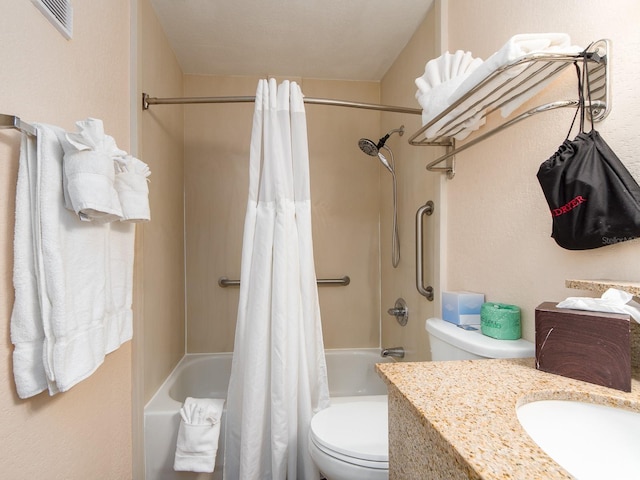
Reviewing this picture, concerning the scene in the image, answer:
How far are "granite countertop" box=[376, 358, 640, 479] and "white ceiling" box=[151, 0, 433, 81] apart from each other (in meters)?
1.63

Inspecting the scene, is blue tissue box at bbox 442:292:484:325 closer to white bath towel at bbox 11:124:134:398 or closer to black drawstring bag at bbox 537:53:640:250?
black drawstring bag at bbox 537:53:640:250

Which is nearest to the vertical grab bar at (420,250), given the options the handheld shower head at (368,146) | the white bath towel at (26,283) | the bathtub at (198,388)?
the handheld shower head at (368,146)

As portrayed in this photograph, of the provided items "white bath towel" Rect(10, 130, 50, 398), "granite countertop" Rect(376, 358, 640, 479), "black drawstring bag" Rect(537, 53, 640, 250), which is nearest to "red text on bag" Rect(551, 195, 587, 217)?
"black drawstring bag" Rect(537, 53, 640, 250)

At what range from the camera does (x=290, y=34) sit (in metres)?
1.90

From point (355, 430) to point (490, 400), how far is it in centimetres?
75

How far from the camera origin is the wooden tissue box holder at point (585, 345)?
645 millimetres

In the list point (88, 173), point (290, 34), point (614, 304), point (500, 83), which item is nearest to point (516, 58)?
point (500, 83)

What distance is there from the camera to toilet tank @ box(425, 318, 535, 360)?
3.27ft

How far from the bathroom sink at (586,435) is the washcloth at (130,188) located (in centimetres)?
109

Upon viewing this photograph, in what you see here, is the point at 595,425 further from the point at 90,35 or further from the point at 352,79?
the point at 352,79

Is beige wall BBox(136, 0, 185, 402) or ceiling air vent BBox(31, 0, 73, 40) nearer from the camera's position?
ceiling air vent BBox(31, 0, 73, 40)

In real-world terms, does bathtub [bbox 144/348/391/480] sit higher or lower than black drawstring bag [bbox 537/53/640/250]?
lower

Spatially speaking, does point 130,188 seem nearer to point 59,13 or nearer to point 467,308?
point 59,13

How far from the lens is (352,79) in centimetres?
245
